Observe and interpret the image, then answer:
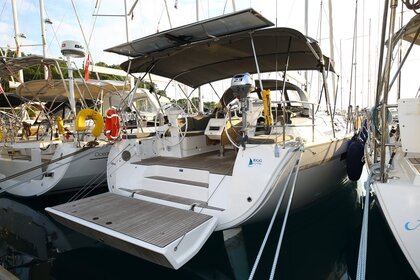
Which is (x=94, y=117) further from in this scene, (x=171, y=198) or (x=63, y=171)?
(x=171, y=198)

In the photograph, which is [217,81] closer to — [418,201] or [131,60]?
[131,60]

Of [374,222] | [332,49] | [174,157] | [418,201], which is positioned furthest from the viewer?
[332,49]

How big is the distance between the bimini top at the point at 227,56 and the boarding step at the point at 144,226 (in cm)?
213

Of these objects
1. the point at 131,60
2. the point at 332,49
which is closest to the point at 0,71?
the point at 131,60

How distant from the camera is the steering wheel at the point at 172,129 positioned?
4621 millimetres

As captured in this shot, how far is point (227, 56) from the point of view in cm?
516

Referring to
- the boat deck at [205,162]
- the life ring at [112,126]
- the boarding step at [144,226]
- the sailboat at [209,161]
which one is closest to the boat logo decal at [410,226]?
the sailboat at [209,161]

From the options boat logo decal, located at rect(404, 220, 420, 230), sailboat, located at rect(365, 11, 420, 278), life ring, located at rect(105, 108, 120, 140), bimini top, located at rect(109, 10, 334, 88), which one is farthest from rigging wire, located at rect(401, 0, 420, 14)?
life ring, located at rect(105, 108, 120, 140)

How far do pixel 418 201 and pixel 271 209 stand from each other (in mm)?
1629

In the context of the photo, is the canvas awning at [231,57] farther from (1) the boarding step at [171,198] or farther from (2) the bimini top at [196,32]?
(1) the boarding step at [171,198]

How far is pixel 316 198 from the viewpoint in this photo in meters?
4.83

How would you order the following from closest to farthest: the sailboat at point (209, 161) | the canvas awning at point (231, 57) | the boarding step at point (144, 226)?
the boarding step at point (144, 226), the sailboat at point (209, 161), the canvas awning at point (231, 57)

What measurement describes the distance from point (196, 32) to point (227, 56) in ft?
4.48

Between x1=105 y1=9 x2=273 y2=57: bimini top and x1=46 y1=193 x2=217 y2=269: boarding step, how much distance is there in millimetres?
2103
